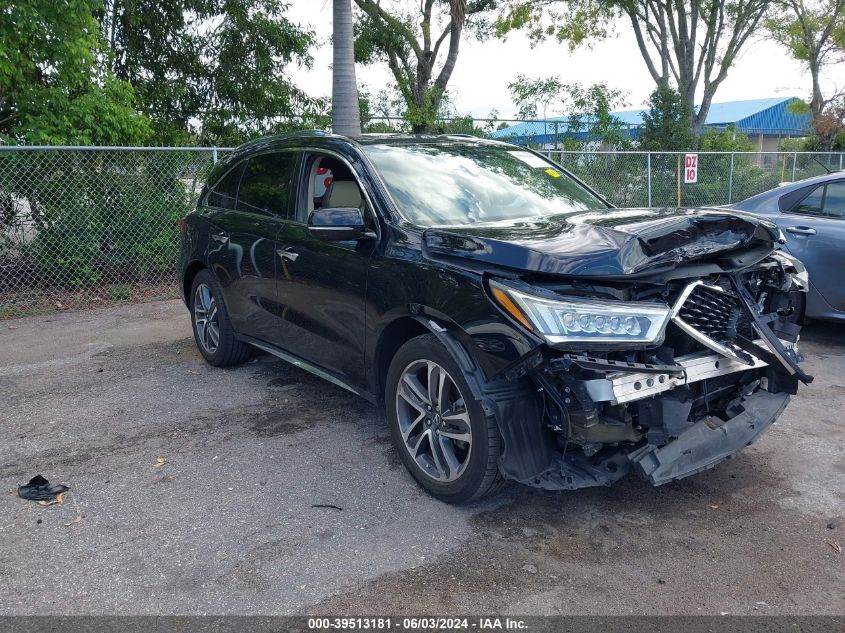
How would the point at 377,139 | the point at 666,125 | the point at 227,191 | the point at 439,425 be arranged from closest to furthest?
1. the point at 439,425
2. the point at 377,139
3. the point at 227,191
4. the point at 666,125

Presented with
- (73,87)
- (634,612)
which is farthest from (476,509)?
(73,87)

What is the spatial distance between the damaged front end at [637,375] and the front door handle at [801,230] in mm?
3335

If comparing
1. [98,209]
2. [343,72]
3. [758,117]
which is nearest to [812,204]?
[343,72]

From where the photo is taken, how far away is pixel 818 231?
667 centimetres

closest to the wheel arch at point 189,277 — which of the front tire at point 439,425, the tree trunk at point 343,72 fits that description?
the front tire at point 439,425

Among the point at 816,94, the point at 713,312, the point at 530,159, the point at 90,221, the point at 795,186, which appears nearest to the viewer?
the point at 713,312

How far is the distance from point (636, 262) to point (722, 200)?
543 inches

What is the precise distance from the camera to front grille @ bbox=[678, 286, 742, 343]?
3.49 meters

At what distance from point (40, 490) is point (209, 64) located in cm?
936

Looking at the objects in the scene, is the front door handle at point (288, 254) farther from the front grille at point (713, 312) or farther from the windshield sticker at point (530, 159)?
the front grille at point (713, 312)

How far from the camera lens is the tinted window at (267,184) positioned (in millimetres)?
5254

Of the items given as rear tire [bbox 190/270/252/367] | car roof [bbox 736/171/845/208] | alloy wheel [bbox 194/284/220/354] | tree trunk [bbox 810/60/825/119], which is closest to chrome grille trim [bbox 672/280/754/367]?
rear tire [bbox 190/270/252/367]

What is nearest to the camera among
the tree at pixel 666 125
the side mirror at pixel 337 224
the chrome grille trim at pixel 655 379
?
the chrome grille trim at pixel 655 379

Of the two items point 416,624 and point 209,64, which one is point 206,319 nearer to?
point 416,624
